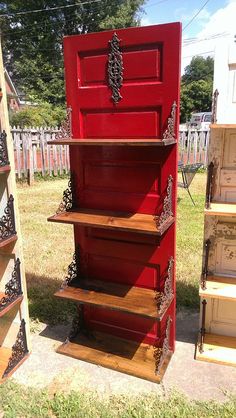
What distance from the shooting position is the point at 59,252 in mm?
5352

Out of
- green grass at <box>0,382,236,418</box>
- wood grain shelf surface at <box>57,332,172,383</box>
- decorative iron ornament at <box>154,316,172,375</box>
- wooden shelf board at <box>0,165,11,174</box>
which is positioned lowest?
green grass at <box>0,382,236,418</box>

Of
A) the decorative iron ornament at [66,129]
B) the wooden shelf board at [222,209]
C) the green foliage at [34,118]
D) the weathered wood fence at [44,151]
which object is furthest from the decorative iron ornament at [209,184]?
the green foliage at [34,118]

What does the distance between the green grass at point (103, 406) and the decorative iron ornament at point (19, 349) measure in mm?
248

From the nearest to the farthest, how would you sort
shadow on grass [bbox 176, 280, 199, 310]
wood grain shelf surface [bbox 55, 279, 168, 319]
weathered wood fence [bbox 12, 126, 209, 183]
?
1. wood grain shelf surface [bbox 55, 279, 168, 319]
2. shadow on grass [bbox 176, 280, 199, 310]
3. weathered wood fence [bbox 12, 126, 209, 183]

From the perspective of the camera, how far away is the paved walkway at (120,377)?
2623 millimetres

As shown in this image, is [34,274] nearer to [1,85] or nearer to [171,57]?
[1,85]

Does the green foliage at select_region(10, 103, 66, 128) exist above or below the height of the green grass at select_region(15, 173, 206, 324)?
above

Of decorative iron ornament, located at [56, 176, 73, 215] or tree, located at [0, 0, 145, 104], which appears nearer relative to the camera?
decorative iron ornament, located at [56, 176, 73, 215]

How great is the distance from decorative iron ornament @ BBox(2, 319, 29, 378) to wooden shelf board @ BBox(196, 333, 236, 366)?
152 cm

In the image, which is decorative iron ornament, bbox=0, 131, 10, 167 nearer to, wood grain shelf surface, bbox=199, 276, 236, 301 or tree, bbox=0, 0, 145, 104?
wood grain shelf surface, bbox=199, 276, 236, 301

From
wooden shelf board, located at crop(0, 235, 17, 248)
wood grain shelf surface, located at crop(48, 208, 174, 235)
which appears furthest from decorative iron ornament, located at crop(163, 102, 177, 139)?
wooden shelf board, located at crop(0, 235, 17, 248)

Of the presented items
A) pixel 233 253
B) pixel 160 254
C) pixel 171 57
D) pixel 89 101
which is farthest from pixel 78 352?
pixel 171 57

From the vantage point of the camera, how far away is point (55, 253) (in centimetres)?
530

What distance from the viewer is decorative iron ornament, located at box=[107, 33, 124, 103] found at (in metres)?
2.41
